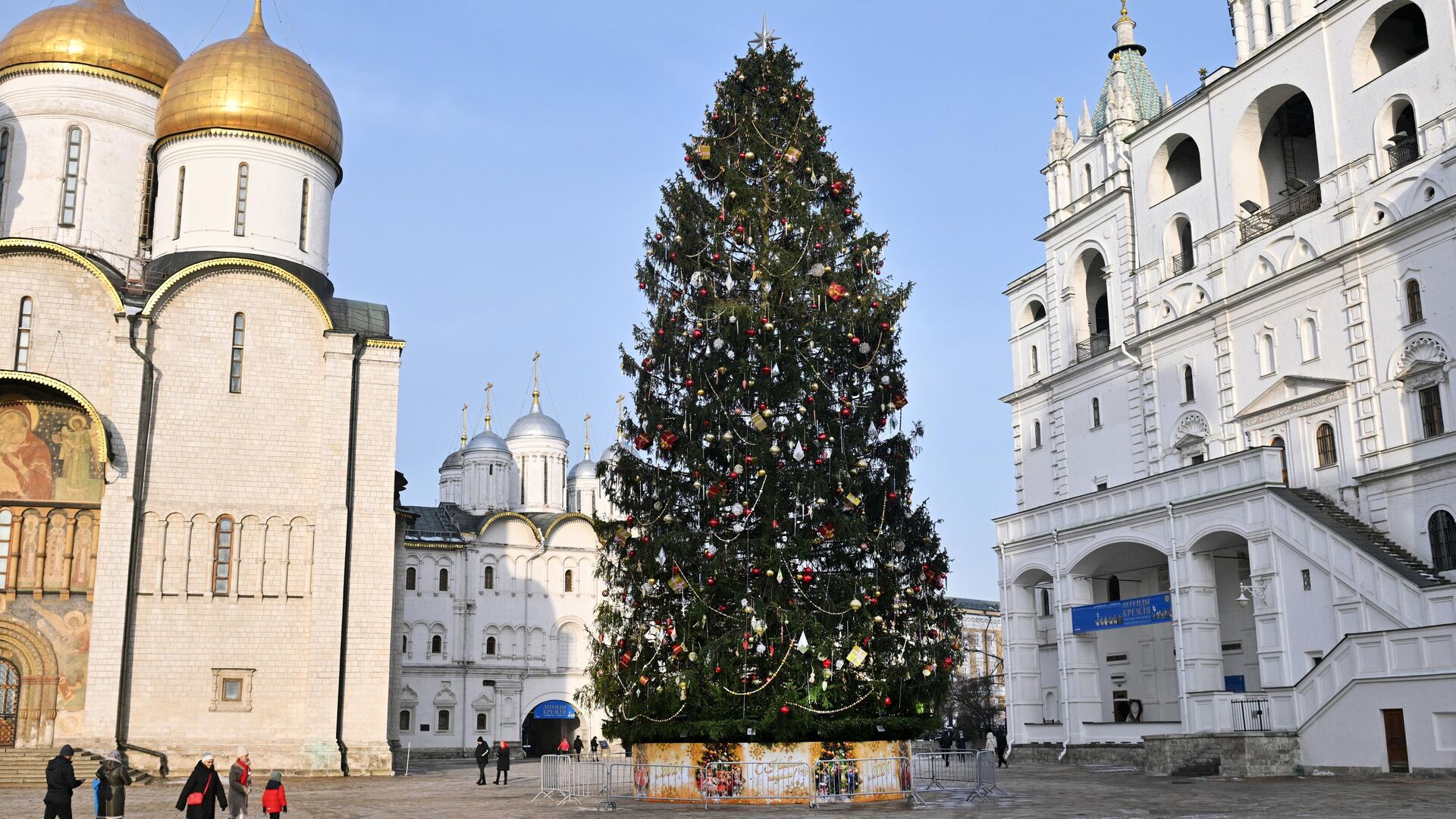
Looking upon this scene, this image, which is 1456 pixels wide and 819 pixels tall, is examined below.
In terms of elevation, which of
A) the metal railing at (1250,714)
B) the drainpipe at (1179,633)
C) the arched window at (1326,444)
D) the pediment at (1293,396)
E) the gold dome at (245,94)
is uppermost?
the gold dome at (245,94)

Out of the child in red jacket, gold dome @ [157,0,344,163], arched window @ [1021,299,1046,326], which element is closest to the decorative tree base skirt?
the child in red jacket

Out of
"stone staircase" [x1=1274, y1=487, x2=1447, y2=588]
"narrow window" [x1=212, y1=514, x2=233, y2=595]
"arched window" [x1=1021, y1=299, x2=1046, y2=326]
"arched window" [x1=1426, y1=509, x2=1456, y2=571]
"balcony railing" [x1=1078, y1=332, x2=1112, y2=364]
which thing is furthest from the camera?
"arched window" [x1=1021, y1=299, x2=1046, y2=326]

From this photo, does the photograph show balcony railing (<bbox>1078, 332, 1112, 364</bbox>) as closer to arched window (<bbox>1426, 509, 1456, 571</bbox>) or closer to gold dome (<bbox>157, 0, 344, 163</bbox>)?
arched window (<bbox>1426, 509, 1456, 571</bbox>)

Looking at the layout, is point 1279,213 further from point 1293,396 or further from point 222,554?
point 222,554

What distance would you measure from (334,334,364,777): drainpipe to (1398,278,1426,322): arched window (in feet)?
71.4

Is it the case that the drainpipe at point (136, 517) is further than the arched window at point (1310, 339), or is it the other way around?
the arched window at point (1310, 339)

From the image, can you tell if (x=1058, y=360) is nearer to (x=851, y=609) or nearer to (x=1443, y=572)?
(x=1443, y=572)

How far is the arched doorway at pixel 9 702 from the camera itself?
25000 mm

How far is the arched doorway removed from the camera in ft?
82.0

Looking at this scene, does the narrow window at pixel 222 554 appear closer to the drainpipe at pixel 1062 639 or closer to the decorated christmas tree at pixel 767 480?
the decorated christmas tree at pixel 767 480

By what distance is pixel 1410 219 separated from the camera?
79.1 ft

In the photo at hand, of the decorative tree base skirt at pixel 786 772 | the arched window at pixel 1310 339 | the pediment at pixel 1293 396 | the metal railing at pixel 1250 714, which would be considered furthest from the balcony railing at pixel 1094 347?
the decorative tree base skirt at pixel 786 772

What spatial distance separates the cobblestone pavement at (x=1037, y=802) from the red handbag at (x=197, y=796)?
15.4 feet

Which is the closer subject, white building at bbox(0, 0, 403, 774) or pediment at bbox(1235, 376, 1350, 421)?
white building at bbox(0, 0, 403, 774)
